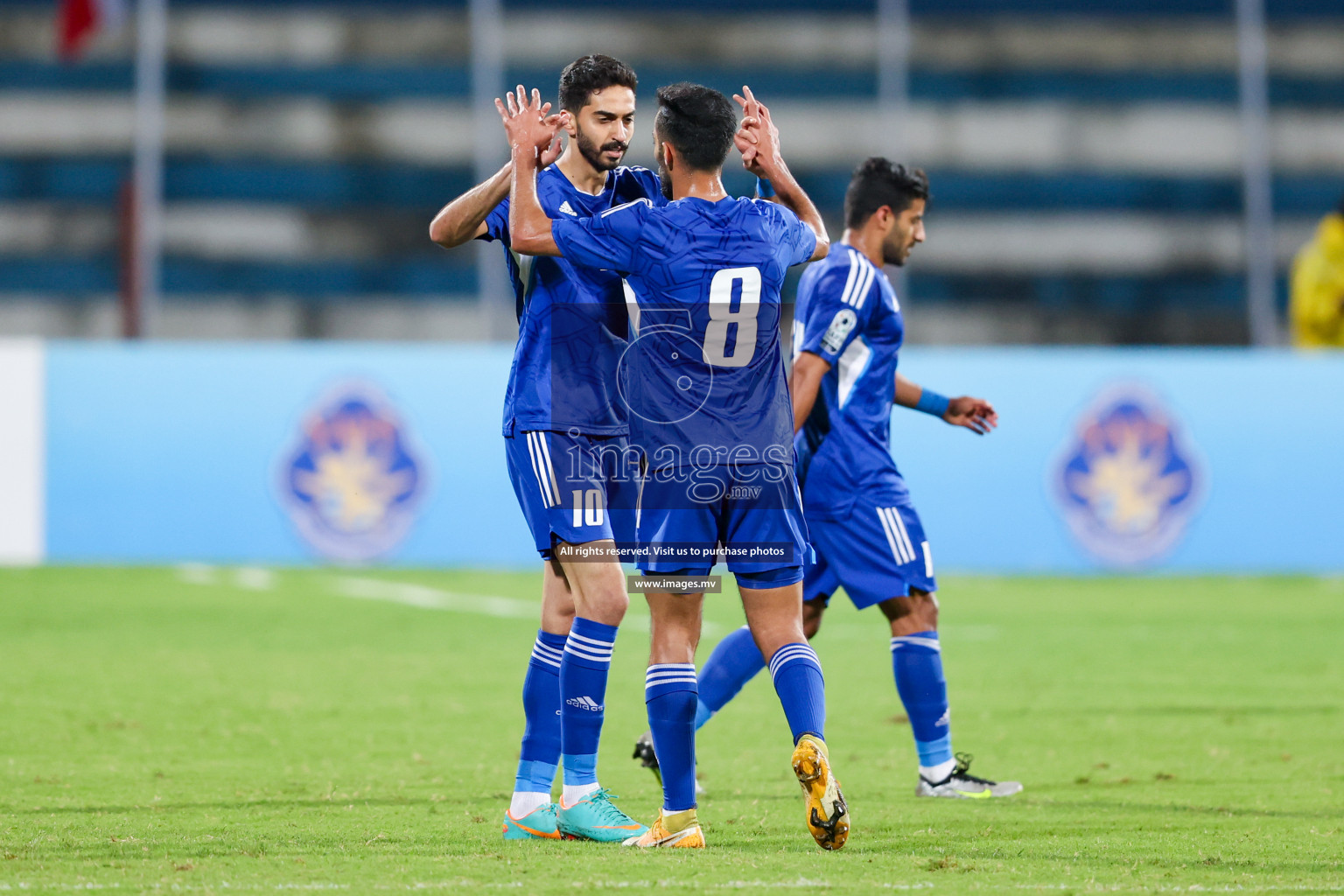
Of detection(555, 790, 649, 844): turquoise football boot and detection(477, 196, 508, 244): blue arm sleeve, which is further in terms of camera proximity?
detection(477, 196, 508, 244): blue arm sleeve

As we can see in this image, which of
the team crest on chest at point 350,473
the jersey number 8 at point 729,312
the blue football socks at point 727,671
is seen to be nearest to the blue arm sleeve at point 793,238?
the jersey number 8 at point 729,312

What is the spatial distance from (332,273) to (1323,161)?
42.7ft

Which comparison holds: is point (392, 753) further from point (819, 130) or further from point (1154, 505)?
point (819, 130)

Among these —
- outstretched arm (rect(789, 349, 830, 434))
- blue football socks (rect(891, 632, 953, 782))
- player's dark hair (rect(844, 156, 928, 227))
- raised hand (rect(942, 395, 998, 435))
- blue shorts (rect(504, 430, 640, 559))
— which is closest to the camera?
blue shorts (rect(504, 430, 640, 559))

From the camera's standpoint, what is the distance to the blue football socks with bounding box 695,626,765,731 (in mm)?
5621

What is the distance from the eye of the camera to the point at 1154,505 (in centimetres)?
1331

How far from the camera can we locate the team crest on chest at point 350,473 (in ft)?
41.6

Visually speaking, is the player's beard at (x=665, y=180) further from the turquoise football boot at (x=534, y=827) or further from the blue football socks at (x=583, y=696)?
the turquoise football boot at (x=534, y=827)

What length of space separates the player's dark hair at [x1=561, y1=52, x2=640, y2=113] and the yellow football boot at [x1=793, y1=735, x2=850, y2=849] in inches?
73.9

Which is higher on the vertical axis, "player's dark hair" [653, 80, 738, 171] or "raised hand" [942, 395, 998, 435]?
"player's dark hair" [653, 80, 738, 171]

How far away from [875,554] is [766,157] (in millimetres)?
1559

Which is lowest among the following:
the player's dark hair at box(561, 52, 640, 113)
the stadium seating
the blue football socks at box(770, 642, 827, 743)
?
the blue football socks at box(770, 642, 827, 743)

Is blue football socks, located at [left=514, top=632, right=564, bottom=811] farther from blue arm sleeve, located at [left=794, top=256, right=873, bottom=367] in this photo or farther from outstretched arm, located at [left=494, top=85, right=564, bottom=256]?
blue arm sleeve, located at [left=794, top=256, right=873, bottom=367]

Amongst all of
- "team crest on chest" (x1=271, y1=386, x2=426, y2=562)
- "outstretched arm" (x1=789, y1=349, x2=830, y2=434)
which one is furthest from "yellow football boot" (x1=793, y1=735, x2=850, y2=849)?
"team crest on chest" (x1=271, y1=386, x2=426, y2=562)
